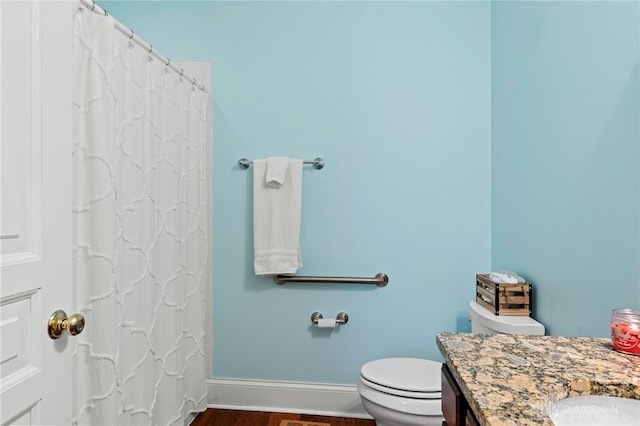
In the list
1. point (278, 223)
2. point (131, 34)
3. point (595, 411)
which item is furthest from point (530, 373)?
point (131, 34)

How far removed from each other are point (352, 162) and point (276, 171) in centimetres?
40

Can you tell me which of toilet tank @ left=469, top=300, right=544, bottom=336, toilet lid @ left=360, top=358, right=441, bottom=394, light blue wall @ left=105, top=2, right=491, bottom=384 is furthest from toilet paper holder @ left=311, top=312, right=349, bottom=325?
toilet tank @ left=469, top=300, right=544, bottom=336

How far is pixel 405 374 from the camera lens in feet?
4.98

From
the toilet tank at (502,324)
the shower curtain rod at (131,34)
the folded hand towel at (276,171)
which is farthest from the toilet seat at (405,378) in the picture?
the shower curtain rod at (131,34)

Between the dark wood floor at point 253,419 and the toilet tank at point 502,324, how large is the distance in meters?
0.81

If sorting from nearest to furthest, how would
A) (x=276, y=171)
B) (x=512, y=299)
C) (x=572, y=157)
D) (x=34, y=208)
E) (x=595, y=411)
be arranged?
(x=595, y=411), (x=34, y=208), (x=572, y=157), (x=512, y=299), (x=276, y=171)

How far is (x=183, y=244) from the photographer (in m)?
1.73

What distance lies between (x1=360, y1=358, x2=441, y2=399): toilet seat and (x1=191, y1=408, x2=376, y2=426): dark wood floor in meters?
0.49

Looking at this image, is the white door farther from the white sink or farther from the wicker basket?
the wicker basket

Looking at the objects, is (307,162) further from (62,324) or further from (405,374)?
(62,324)

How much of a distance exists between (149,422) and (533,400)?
137 centimetres

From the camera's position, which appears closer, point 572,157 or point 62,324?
point 62,324

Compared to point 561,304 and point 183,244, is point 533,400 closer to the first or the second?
point 561,304

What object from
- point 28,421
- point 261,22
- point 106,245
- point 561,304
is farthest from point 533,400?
point 261,22
